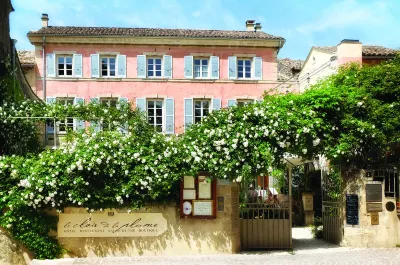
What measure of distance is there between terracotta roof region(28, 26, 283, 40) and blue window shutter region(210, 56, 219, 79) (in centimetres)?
132

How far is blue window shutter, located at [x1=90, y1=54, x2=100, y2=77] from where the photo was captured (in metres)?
30.5

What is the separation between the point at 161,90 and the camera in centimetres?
3094

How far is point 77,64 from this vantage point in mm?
30516

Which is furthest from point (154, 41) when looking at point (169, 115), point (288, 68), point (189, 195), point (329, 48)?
point (189, 195)

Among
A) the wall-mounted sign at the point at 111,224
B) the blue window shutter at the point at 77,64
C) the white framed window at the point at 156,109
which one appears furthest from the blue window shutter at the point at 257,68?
the wall-mounted sign at the point at 111,224

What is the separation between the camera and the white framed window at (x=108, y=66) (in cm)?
3088

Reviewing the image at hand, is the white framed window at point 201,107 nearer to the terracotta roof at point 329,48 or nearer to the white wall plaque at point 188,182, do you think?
the terracotta roof at point 329,48

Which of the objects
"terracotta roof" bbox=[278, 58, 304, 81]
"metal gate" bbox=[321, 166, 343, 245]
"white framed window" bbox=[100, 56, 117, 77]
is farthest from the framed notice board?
"terracotta roof" bbox=[278, 58, 304, 81]

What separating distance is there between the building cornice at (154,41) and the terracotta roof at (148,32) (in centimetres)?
20

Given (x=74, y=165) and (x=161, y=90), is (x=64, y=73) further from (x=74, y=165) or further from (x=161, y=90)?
(x=74, y=165)

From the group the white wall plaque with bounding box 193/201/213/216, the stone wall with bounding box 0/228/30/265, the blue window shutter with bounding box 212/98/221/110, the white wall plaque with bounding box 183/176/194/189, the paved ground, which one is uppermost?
the blue window shutter with bounding box 212/98/221/110

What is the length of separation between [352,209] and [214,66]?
62.0ft

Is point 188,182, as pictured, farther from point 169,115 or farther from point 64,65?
point 64,65

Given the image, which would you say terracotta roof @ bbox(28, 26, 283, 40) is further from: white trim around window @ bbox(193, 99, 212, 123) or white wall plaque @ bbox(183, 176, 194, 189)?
white wall plaque @ bbox(183, 176, 194, 189)
